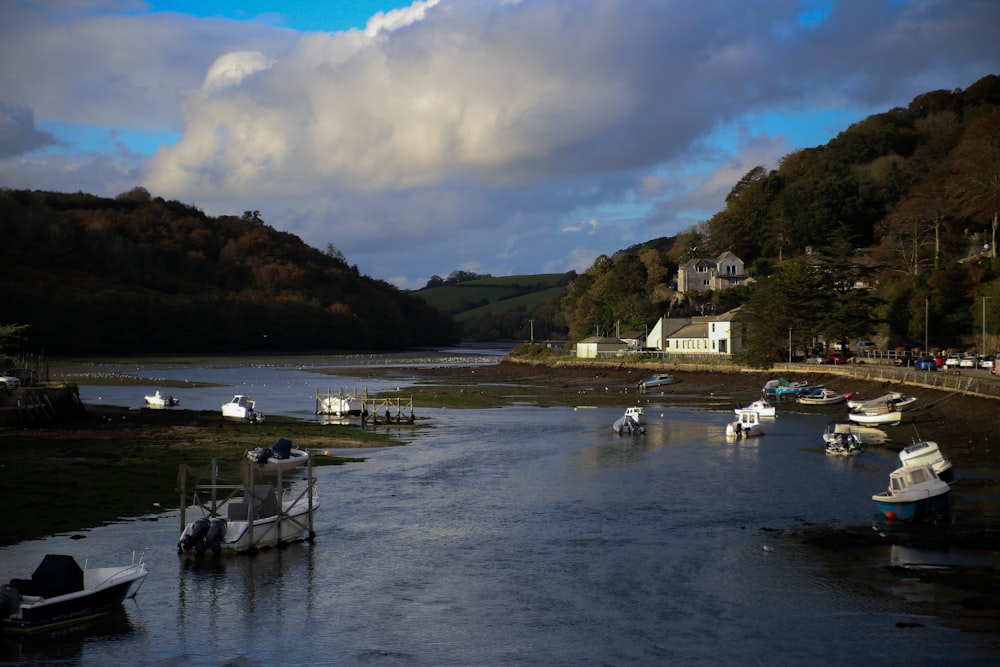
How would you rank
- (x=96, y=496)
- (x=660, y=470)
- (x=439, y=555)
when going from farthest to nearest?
1. (x=660, y=470)
2. (x=96, y=496)
3. (x=439, y=555)

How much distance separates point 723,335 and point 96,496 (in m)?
89.7

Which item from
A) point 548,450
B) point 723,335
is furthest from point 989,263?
point 548,450

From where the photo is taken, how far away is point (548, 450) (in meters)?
49.6

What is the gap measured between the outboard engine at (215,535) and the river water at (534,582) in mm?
545

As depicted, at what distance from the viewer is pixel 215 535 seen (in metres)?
26.5

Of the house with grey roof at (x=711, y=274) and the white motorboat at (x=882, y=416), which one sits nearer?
the white motorboat at (x=882, y=416)

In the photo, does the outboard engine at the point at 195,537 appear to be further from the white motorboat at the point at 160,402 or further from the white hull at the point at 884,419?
the white motorboat at the point at 160,402

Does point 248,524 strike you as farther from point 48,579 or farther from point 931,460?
point 931,460

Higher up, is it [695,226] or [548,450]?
[695,226]

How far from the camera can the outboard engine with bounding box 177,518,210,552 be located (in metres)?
26.2

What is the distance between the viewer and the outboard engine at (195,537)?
26.2 metres

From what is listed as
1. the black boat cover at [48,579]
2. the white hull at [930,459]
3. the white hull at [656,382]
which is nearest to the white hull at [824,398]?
the white hull at [656,382]

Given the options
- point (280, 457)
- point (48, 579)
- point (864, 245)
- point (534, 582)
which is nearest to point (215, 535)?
point (48, 579)

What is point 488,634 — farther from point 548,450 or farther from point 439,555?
point 548,450
